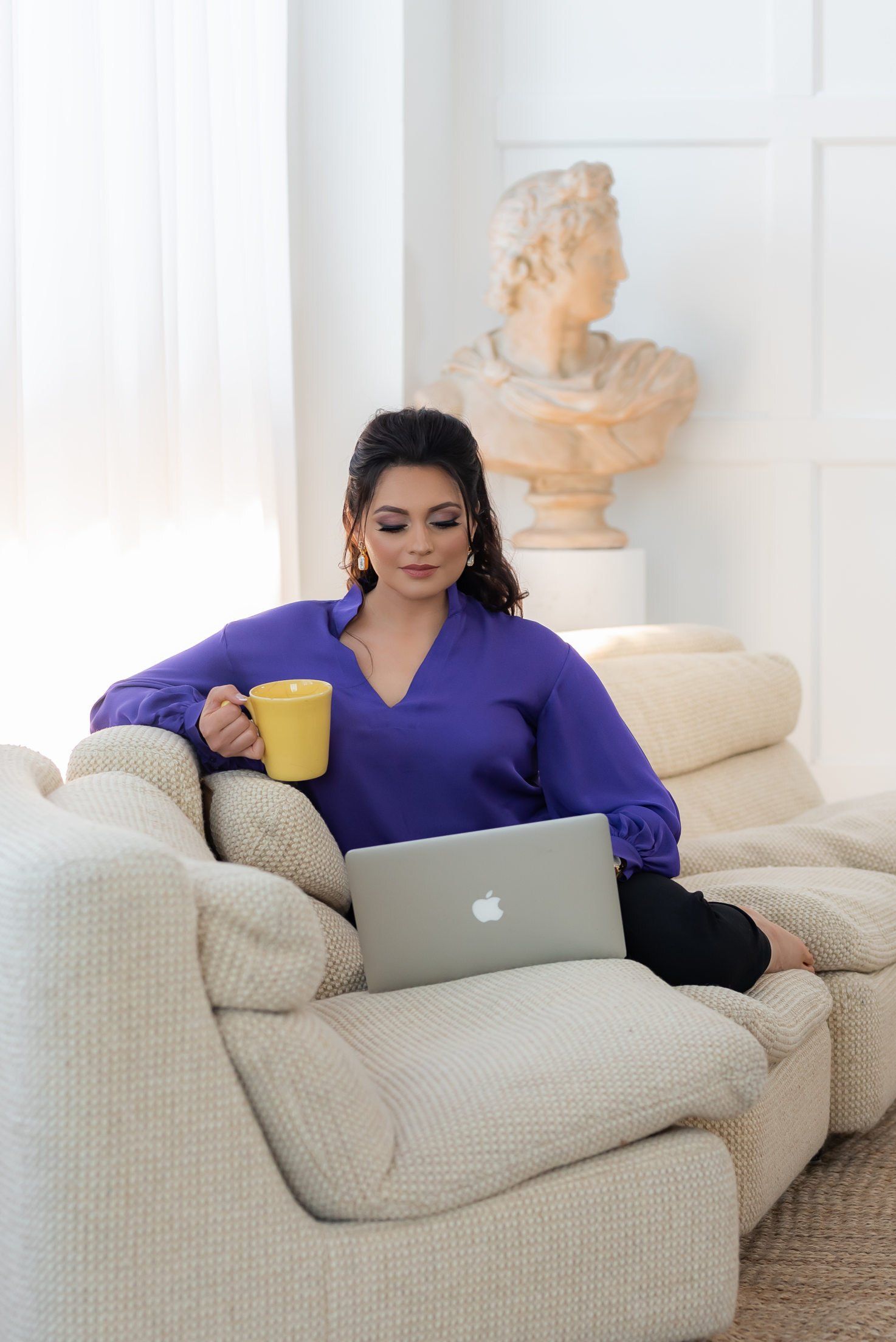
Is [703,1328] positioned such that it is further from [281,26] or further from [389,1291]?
[281,26]

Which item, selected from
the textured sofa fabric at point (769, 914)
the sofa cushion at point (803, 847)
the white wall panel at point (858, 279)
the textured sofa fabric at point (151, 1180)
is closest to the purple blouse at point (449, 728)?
the textured sofa fabric at point (769, 914)

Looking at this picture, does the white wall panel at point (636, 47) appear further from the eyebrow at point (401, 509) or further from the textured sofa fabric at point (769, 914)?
the eyebrow at point (401, 509)

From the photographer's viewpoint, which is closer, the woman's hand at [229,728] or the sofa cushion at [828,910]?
the woman's hand at [229,728]

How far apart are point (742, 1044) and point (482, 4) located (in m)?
3.32

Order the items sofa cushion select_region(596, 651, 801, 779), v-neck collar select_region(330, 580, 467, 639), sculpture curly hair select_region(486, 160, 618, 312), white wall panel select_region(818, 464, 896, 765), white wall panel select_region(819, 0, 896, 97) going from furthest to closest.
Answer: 1. white wall panel select_region(818, 464, 896, 765)
2. white wall panel select_region(819, 0, 896, 97)
3. sculpture curly hair select_region(486, 160, 618, 312)
4. sofa cushion select_region(596, 651, 801, 779)
5. v-neck collar select_region(330, 580, 467, 639)

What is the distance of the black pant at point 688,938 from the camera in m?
1.60

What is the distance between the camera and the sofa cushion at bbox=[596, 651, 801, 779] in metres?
2.43

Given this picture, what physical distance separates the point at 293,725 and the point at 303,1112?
1.75 ft

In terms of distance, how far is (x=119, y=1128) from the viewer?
1093mm

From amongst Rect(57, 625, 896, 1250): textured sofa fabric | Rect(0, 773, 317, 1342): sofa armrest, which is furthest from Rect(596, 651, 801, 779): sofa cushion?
Rect(0, 773, 317, 1342): sofa armrest

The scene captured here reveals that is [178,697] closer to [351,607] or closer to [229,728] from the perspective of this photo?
[229,728]

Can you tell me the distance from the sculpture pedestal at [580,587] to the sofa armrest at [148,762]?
1.89 m

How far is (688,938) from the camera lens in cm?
160

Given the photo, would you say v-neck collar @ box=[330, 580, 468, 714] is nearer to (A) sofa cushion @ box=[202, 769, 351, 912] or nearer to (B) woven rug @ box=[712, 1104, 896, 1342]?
(A) sofa cushion @ box=[202, 769, 351, 912]
